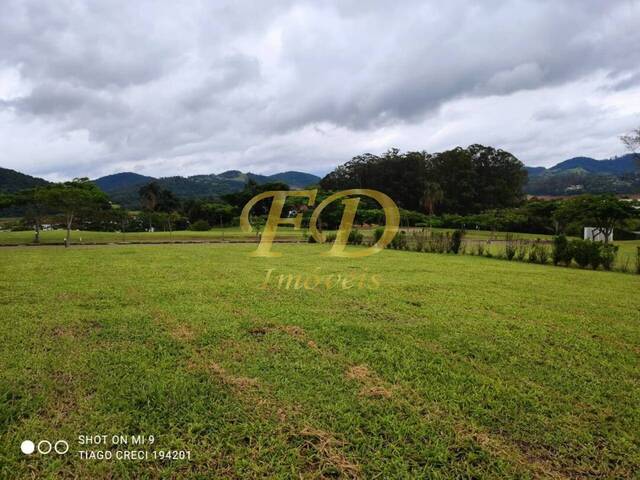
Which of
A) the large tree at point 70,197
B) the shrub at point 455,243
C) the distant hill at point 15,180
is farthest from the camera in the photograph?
the distant hill at point 15,180

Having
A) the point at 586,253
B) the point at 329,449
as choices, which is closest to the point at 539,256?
the point at 586,253

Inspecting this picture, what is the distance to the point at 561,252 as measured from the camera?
42.8 ft

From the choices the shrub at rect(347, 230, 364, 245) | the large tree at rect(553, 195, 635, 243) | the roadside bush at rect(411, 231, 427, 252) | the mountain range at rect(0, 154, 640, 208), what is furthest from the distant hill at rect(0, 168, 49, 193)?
the large tree at rect(553, 195, 635, 243)

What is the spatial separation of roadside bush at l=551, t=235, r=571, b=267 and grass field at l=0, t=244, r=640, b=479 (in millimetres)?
7973

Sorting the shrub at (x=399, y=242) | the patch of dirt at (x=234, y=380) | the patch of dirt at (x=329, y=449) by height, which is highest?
the shrub at (x=399, y=242)

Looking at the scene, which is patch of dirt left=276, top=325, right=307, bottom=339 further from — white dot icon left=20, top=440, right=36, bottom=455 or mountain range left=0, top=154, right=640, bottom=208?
mountain range left=0, top=154, right=640, bottom=208

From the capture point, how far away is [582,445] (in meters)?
2.43

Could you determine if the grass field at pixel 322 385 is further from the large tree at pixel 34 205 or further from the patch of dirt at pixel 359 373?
the large tree at pixel 34 205

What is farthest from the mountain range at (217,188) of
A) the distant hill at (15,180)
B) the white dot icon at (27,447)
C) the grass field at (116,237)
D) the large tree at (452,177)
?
the white dot icon at (27,447)

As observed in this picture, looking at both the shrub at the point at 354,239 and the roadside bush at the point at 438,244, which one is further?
the shrub at the point at 354,239

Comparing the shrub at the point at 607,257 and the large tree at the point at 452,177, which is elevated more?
the large tree at the point at 452,177

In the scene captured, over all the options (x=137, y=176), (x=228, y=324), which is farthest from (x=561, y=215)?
(x=137, y=176)

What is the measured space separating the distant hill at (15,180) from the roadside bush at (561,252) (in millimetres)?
Result: 64227

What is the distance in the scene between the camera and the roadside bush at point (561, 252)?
42.4 feet
